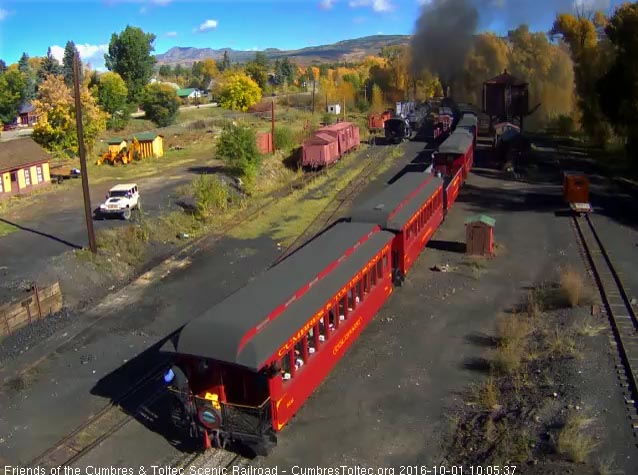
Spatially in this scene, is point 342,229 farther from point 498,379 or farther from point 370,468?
point 370,468

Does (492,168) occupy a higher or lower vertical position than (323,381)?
higher

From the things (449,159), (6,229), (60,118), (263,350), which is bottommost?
(6,229)

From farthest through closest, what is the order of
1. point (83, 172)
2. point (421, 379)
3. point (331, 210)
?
point (331, 210)
point (83, 172)
point (421, 379)

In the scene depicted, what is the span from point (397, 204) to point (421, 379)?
7390 millimetres

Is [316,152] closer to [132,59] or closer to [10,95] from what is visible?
[10,95]

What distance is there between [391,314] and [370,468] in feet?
25.1

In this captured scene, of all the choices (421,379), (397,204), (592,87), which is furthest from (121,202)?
(592,87)

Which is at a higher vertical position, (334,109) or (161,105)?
(161,105)

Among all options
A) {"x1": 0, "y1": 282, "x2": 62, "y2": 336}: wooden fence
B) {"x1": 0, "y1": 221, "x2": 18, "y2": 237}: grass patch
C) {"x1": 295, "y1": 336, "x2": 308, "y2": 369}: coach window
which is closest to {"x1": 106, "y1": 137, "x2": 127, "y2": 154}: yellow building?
{"x1": 0, "y1": 221, "x2": 18, "y2": 237}: grass patch

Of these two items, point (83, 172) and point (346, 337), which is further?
point (83, 172)

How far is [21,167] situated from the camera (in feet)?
121

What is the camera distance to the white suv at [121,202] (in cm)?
2959

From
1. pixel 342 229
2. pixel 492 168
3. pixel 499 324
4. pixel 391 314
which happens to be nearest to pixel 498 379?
pixel 499 324

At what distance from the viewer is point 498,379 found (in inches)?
576
